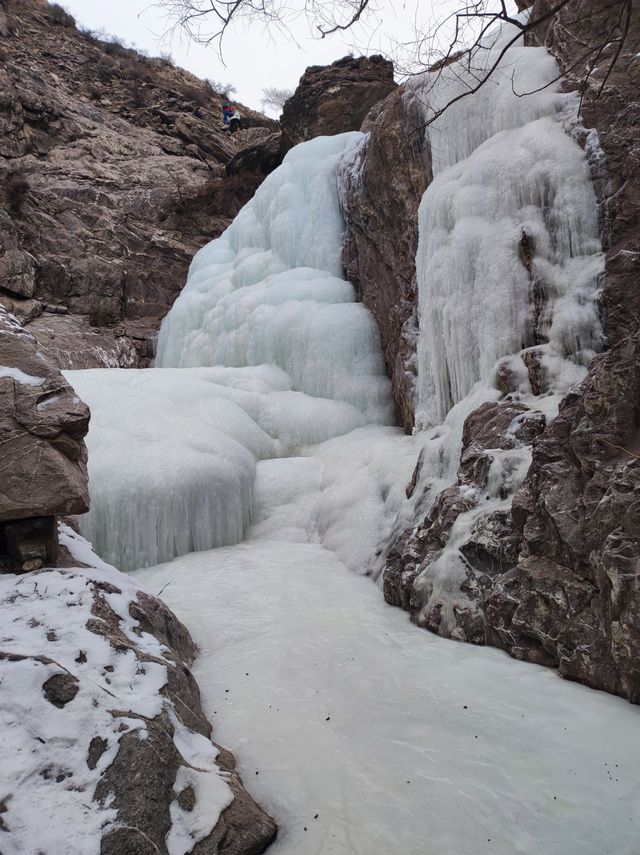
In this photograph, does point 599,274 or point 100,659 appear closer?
point 100,659

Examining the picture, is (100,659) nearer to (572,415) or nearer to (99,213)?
(572,415)

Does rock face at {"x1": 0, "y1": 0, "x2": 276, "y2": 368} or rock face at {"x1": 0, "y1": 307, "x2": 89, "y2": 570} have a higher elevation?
rock face at {"x1": 0, "y1": 0, "x2": 276, "y2": 368}

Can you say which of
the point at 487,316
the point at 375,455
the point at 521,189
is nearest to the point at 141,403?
the point at 375,455

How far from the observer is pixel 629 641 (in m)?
2.42

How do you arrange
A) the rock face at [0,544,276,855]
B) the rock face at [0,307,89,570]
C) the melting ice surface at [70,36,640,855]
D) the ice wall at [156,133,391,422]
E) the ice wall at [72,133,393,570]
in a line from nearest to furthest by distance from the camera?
the rock face at [0,544,276,855], the melting ice surface at [70,36,640,855], the rock face at [0,307,89,570], the ice wall at [72,133,393,570], the ice wall at [156,133,391,422]

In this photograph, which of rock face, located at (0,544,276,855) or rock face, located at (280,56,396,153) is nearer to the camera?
rock face, located at (0,544,276,855)

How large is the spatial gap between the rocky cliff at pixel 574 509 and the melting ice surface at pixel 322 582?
19 cm

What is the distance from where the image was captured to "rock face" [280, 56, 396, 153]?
41.1ft

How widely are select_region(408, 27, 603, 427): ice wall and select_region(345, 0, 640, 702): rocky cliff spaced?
148 mm

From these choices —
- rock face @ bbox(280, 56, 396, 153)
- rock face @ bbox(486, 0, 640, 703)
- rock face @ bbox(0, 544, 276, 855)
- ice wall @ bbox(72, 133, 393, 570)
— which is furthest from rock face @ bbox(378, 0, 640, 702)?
rock face @ bbox(280, 56, 396, 153)

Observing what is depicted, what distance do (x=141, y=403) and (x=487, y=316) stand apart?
3996 mm

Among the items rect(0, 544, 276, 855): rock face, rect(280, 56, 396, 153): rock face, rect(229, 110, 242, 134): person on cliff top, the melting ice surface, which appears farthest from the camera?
rect(229, 110, 242, 134): person on cliff top

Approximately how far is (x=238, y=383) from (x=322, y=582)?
4452mm

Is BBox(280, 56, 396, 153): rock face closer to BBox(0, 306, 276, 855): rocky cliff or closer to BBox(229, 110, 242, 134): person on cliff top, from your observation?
BBox(229, 110, 242, 134): person on cliff top
